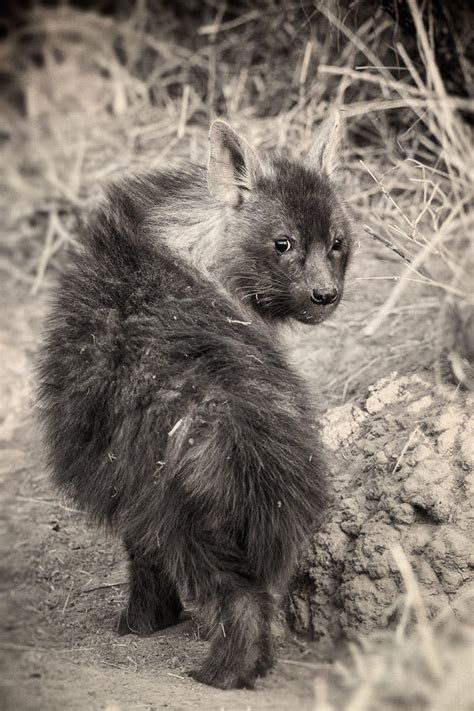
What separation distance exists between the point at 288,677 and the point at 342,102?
4.56 metres

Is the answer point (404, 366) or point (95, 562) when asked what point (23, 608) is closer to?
point (95, 562)

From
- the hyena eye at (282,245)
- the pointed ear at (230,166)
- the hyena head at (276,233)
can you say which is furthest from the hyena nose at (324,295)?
the pointed ear at (230,166)

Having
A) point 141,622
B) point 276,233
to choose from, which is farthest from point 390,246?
point 141,622

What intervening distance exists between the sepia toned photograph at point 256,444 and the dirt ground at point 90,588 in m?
0.02

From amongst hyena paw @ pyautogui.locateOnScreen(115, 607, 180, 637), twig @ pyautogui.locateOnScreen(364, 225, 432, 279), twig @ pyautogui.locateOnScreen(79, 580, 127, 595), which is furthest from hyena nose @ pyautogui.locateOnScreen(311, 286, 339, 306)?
twig @ pyautogui.locateOnScreen(79, 580, 127, 595)

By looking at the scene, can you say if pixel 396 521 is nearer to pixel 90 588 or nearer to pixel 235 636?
pixel 235 636

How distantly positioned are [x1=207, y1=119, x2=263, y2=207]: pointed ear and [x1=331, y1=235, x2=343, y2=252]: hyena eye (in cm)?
52

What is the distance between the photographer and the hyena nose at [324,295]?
456 centimetres

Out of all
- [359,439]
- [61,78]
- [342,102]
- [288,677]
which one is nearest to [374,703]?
[288,677]

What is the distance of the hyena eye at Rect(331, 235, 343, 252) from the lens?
4801 millimetres

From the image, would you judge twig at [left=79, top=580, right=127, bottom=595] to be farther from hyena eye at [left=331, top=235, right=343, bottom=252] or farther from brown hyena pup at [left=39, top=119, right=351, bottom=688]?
hyena eye at [left=331, top=235, right=343, bottom=252]

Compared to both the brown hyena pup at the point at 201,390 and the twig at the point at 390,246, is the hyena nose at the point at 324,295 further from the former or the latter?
the twig at the point at 390,246

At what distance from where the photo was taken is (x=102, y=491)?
4109 millimetres

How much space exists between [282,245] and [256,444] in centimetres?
125
